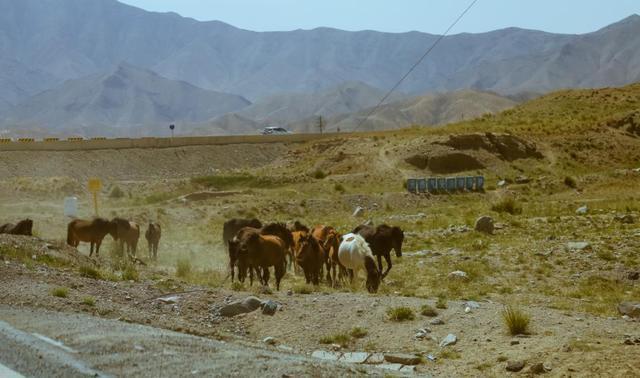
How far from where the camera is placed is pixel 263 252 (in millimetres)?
19016

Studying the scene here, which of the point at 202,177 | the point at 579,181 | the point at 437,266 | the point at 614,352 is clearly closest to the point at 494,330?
the point at 614,352

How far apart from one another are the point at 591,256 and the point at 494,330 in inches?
472

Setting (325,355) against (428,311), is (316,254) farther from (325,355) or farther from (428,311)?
(325,355)

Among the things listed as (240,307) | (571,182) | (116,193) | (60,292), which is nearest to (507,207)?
(571,182)

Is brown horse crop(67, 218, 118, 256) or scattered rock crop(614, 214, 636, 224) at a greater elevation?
brown horse crop(67, 218, 118, 256)

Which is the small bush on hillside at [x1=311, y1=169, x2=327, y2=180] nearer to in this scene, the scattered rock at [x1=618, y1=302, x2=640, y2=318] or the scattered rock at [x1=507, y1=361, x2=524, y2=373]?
the scattered rock at [x1=618, y1=302, x2=640, y2=318]

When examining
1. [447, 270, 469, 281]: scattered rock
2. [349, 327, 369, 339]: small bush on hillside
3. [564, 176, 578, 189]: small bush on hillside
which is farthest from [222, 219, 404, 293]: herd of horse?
[564, 176, 578, 189]: small bush on hillside

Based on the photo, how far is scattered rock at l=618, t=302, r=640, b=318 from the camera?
1479cm

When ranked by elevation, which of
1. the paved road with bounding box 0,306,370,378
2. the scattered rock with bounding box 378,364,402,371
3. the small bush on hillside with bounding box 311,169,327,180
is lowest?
the scattered rock with bounding box 378,364,402,371

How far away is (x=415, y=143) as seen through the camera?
218ft

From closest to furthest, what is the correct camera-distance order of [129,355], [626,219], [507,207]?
[129,355] < [626,219] < [507,207]

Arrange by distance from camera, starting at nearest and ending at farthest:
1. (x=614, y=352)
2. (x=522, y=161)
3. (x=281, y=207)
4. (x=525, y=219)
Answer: (x=614, y=352) → (x=525, y=219) → (x=281, y=207) → (x=522, y=161)

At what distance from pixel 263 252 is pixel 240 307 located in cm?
432

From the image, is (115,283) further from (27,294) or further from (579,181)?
(579,181)
